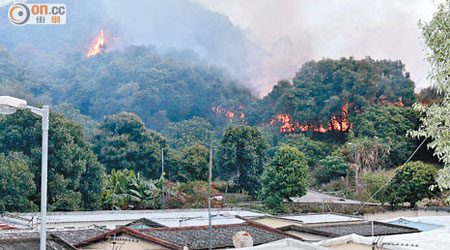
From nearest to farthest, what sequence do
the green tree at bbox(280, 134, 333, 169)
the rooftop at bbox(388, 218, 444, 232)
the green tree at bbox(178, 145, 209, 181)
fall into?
the rooftop at bbox(388, 218, 444, 232)
the green tree at bbox(178, 145, 209, 181)
the green tree at bbox(280, 134, 333, 169)

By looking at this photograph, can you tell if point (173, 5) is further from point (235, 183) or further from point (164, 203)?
point (164, 203)

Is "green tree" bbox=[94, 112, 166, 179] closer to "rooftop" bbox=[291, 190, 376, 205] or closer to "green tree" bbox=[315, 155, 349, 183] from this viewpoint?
"rooftop" bbox=[291, 190, 376, 205]

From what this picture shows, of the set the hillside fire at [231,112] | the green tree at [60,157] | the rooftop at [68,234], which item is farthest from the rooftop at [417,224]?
the hillside fire at [231,112]

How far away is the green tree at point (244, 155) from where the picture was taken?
136ft

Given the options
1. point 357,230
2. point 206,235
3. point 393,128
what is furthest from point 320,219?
point 393,128

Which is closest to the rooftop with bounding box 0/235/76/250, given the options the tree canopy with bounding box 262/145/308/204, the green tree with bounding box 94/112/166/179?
the tree canopy with bounding box 262/145/308/204

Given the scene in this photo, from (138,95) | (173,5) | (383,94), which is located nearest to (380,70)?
(383,94)

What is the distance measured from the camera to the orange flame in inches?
3868

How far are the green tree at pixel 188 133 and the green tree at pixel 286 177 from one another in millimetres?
24802

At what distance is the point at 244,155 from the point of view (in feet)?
137

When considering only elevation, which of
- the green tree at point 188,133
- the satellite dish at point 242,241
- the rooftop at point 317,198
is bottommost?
the rooftop at point 317,198

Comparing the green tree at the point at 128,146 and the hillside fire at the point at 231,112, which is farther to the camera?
the hillside fire at the point at 231,112

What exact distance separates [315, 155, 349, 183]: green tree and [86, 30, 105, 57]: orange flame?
6756 centimetres

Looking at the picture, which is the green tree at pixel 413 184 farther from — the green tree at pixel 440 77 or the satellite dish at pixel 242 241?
the green tree at pixel 440 77
